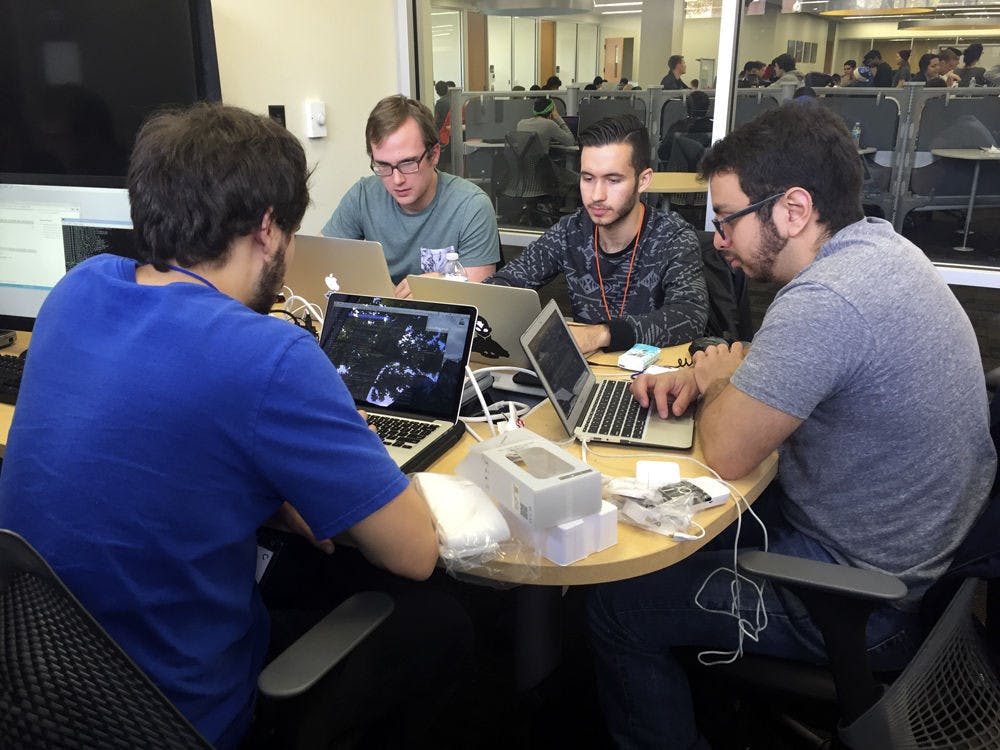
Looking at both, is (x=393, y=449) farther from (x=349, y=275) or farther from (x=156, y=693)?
(x=349, y=275)

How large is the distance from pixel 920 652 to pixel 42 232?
1.98 meters

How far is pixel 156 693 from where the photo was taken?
2.28ft

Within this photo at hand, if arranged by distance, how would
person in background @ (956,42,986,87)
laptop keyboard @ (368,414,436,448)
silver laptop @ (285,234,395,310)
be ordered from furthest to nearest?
person in background @ (956,42,986,87) → silver laptop @ (285,234,395,310) → laptop keyboard @ (368,414,436,448)

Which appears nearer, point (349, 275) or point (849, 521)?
point (849, 521)

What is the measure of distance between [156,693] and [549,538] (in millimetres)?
524

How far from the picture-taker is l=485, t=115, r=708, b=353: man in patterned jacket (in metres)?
2.18

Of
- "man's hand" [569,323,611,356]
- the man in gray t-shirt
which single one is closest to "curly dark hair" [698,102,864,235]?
the man in gray t-shirt

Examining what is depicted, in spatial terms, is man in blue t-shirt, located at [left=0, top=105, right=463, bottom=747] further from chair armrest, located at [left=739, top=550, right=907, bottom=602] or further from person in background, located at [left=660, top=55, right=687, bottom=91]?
person in background, located at [left=660, top=55, right=687, bottom=91]

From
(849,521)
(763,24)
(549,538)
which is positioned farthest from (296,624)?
(763,24)

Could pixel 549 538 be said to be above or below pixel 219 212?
below

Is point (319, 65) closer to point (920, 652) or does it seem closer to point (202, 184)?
point (202, 184)

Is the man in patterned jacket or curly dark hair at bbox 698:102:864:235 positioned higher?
curly dark hair at bbox 698:102:864:235

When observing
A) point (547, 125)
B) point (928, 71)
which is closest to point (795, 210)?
point (928, 71)

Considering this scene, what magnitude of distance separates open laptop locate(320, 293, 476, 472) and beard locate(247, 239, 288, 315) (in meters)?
0.37
